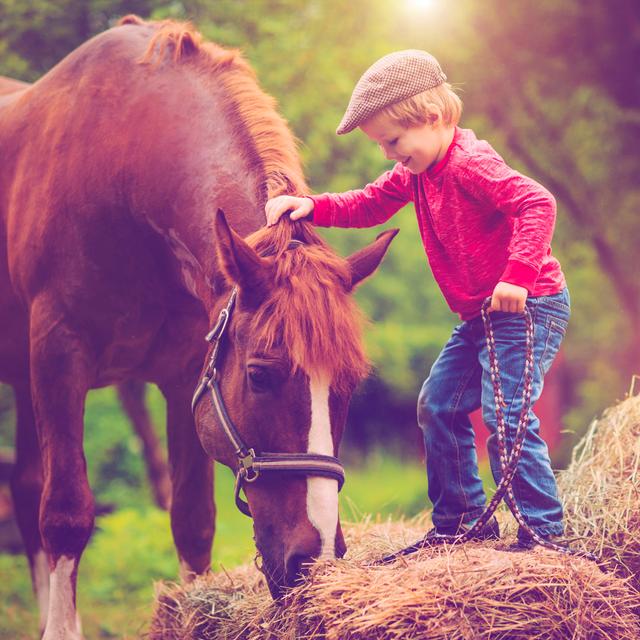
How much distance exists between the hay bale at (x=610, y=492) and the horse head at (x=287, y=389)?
Result: 92 cm

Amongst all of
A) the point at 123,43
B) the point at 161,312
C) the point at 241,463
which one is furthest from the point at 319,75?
the point at 241,463

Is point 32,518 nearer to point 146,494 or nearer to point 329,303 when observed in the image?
point 329,303

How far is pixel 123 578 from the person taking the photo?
613 centimetres

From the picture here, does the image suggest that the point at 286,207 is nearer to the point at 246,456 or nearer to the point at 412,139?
the point at 412,139

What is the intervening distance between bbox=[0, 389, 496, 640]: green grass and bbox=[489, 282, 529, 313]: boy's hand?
4.14 ft

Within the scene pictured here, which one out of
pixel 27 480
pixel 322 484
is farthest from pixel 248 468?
pixel 27 480

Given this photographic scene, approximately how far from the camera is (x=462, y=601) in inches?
98.5

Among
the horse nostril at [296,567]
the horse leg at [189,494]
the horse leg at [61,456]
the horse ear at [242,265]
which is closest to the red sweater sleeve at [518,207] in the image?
the horse ear at [242,265]

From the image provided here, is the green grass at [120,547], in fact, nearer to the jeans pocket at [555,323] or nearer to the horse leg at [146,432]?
the horse leg at [146,432]

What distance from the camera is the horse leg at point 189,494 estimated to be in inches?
171

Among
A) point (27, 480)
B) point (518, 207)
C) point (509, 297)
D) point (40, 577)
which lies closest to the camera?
point (509, 297)

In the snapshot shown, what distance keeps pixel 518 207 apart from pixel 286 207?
0.77 metres

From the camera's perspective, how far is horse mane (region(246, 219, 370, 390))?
2.81 meters

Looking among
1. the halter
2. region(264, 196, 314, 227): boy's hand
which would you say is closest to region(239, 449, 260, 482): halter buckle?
the halter
